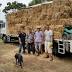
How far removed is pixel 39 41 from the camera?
56.6 ft

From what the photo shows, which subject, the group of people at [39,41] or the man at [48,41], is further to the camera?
the group of people at [39,41]

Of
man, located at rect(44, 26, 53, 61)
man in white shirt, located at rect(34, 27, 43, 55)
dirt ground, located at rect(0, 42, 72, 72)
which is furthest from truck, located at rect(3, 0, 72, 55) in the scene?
man in white shirt, located at rect(34, 27, 43, 55)

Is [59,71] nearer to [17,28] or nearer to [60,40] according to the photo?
[60,40]

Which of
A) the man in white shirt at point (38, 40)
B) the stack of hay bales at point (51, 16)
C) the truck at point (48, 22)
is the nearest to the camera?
the truck at point (48, 22)

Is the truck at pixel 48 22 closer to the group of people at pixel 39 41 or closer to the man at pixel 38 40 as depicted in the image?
the group of people at pixel 39 41

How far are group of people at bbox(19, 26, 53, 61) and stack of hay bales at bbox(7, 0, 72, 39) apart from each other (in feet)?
2.83

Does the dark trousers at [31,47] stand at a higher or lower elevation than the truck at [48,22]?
lower

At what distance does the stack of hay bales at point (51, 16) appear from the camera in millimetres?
17922

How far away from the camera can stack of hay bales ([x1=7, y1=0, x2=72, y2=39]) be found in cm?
1792

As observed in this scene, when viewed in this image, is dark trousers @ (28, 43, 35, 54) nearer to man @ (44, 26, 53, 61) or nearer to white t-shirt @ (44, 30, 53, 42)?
man @ (44, 26, 53, 61)

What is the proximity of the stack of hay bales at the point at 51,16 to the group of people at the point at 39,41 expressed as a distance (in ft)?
2.83

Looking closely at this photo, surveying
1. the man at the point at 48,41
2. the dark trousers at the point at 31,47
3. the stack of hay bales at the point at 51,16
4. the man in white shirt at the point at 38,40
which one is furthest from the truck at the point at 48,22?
the dark trousers at the point at 31,47

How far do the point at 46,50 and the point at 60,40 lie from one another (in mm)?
932

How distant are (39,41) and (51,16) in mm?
2730
